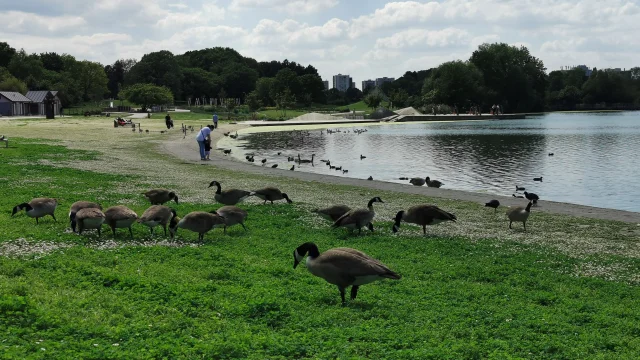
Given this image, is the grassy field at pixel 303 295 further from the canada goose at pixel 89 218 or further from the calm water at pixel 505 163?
the calm water at pixel 505 163

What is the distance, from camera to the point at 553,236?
18797 mm

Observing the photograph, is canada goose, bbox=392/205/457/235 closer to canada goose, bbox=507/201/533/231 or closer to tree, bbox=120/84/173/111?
canada goose, bbox=507/201/533/231

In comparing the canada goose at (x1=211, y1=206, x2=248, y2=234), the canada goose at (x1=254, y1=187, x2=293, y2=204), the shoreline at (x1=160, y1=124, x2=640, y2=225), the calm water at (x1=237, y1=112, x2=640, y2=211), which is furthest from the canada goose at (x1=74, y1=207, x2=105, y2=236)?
the calm water at (x1=237, y1=112, x2=640, y2=211)

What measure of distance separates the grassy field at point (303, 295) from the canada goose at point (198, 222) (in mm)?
359

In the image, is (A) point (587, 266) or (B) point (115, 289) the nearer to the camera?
(B) point (115, 289)

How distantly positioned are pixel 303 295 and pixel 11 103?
137 meters

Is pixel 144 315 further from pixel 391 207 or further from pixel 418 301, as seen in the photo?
pixel 391 207

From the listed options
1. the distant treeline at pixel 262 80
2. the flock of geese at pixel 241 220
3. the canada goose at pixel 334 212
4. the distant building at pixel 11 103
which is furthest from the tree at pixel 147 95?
the canada goose at pixel 334 212

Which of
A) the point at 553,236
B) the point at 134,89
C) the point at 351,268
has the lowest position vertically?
the point at 553,236

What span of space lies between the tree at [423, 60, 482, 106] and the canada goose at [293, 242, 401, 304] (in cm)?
17432

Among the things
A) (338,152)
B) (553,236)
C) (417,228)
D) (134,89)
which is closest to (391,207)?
(417,228)

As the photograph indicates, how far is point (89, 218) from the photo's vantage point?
47.9 ft

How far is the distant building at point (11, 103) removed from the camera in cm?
12700

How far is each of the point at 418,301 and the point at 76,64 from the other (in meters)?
173
